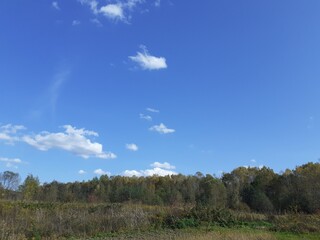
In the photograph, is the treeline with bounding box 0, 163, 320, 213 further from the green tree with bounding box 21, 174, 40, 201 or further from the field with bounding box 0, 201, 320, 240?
the field with bounding box 0, 201, 320, 240

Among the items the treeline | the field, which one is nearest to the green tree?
the treeline

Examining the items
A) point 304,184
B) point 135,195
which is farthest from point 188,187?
point 304,184

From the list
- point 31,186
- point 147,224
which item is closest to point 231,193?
point 31,186

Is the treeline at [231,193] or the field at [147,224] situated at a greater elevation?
the treeline at [231,193]

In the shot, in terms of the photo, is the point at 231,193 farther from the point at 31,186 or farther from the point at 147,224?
the point at 147,224

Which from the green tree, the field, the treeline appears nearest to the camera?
the field

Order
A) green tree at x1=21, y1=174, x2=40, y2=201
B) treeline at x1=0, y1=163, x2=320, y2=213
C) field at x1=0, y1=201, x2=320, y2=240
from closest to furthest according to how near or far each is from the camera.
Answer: field at x1=0, y1=201, x2=320, y2=240 < treeline at x1=0, y1=163, x2=320, y2=213 < green tree at x1=21, y1=174, x2=40, y2=201

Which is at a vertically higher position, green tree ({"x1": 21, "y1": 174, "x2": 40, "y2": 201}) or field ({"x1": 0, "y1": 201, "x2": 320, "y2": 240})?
green tree ({"x1": 21, "y1": 174, "x2": 40, "y2": 201})

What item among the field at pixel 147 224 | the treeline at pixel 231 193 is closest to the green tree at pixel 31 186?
the treeline at pixel 231 193

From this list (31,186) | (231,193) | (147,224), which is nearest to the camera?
(147,224)

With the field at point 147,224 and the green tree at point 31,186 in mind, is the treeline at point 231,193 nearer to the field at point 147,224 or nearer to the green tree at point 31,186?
the green tree at point 31,186

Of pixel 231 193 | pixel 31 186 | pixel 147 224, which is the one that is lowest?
pixel 147 224

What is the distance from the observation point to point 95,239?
682 inches

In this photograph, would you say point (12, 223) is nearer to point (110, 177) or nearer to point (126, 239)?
point (126, 239)
